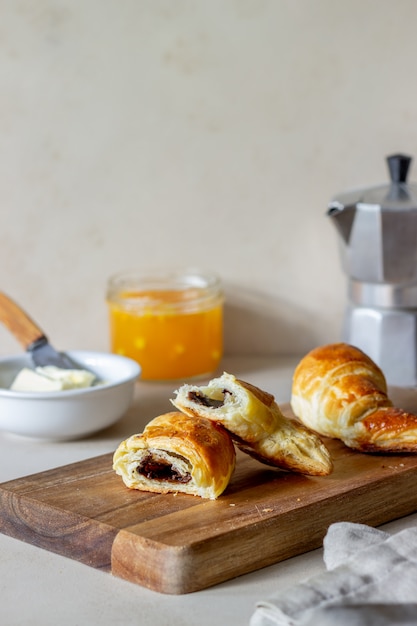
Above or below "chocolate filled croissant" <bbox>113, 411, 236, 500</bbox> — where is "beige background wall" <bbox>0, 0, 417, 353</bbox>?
above

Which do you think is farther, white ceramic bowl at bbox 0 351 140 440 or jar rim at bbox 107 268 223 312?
jar rim at bbox 107 268 223 312

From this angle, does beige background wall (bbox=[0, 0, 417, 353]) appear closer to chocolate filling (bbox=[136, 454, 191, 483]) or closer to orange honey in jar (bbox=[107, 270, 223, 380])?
orange honey in jar (bbox=[107, 270, 223, 380])

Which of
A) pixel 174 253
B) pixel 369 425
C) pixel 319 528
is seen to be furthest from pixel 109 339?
pixel 319 528

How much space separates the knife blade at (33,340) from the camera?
1.52 metres

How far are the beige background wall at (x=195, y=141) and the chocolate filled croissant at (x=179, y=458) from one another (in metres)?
0.80

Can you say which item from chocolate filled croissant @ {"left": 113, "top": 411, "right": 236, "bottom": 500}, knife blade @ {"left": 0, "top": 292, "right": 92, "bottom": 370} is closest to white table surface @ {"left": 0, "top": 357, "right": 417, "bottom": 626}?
chocolate filled croissant @ {"left": 113, "top": 411, "right": 236, "bottom": 500}

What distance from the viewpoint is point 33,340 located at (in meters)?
1.53

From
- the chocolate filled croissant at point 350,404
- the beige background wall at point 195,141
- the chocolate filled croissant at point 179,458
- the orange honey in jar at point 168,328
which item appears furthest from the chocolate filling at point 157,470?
the beige background wall at point 195,141

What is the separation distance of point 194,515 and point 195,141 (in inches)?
38.2

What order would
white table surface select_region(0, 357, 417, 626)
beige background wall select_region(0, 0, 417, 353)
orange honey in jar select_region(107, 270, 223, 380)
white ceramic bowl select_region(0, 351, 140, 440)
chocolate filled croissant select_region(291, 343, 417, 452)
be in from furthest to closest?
beige background wall select_region(0, 0, 417, 353) → orange honey in jar select_region(107, 270, 223, 380) → white ceramic bowl select_region(0, 351, 140, 440) → chocolate filled croissant select_region(291, 343, 417, 452) → white table surface select_region(0, 357, 417, 626)

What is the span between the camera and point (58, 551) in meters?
1.01

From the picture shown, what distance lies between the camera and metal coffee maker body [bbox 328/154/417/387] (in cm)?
156

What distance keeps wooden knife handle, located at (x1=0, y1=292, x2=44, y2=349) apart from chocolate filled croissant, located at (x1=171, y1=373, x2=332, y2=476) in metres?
0.50

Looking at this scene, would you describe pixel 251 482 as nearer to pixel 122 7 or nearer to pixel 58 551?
pixel 58 551
